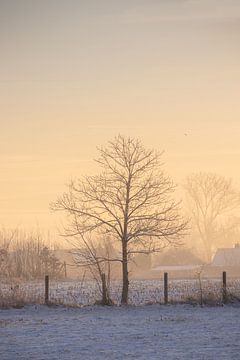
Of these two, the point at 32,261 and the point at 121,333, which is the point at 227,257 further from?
the point at 121,333

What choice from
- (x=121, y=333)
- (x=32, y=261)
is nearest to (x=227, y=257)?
(x=32, y=261)

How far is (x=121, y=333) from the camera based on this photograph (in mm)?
20328

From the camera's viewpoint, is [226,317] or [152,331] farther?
[226,317]

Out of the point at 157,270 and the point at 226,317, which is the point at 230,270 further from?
the point at 226,317

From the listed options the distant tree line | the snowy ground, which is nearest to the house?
the distant tree line

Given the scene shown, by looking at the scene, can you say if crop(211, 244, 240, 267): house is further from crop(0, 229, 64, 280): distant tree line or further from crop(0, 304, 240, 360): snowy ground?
crop(0, 304, 240, 360): snowy ground

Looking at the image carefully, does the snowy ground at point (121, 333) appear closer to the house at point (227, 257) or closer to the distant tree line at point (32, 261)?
the distant tree line at point (32, 261)

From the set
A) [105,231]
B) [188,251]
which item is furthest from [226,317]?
[188,251]

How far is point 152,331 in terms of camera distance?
20.7m

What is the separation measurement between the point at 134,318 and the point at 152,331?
14.2ft

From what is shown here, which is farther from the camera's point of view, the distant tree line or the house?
the house

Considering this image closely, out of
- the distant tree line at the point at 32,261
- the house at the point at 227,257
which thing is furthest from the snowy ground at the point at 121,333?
the house at the point at 227,257

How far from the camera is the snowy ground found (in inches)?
634

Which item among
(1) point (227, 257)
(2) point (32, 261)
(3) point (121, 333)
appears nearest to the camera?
(3) point (121, 333)
